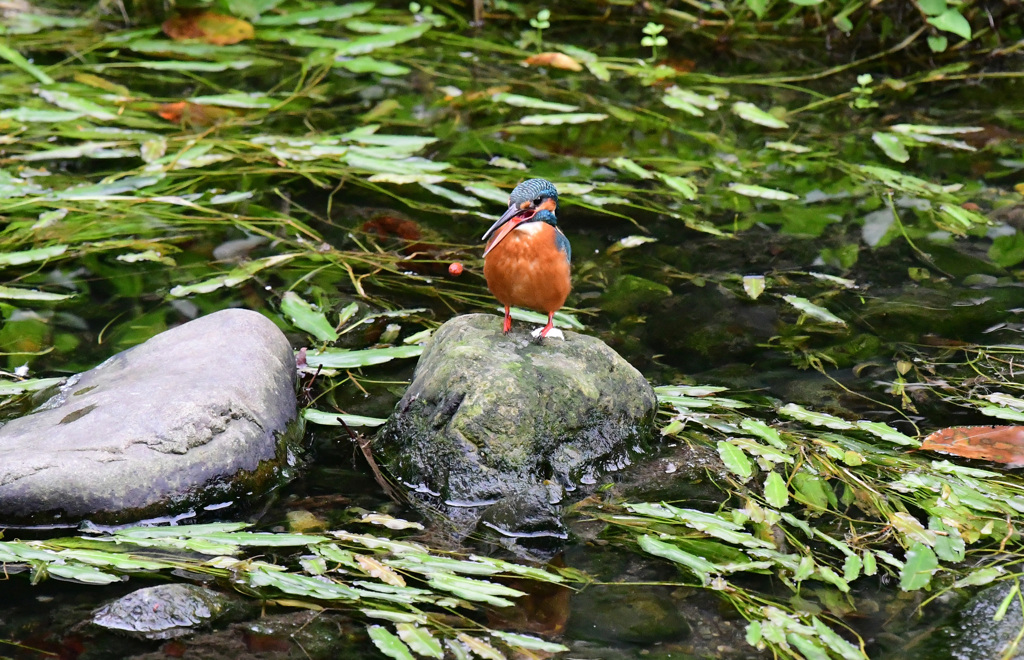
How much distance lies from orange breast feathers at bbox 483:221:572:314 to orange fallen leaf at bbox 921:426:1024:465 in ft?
5.33

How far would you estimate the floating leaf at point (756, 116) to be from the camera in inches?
287

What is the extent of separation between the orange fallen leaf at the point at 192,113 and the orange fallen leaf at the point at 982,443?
494 cm

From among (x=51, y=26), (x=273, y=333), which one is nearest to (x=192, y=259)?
(x=273, y=333)

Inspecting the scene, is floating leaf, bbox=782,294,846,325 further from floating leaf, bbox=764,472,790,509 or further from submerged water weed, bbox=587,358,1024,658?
floating leaf, bbox=764,472,790,509

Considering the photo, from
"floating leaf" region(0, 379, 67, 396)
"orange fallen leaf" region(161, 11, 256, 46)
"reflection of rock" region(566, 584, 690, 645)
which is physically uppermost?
"orange fallen leaf" region(161, 11, 256, 46)

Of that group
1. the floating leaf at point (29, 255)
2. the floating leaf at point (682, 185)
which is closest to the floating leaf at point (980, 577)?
the floating leaf at point (682, 185)

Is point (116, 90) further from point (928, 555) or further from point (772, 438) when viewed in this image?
point (928, 555)

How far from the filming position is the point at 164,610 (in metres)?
3.09

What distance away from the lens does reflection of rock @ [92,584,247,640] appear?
3055 mm

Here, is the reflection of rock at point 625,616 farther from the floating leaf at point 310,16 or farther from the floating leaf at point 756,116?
the floating leaf at point 310,16

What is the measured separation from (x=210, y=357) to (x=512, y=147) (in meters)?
3.43

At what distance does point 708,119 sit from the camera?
7742 mm

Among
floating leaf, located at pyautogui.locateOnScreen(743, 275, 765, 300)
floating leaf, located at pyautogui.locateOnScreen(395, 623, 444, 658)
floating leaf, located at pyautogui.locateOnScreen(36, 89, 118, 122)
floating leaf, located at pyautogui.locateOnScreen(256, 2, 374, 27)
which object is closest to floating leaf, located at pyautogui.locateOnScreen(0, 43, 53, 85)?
floating leaf, located at pyautogui.locateOnScreen(36, 89, 118, 122)

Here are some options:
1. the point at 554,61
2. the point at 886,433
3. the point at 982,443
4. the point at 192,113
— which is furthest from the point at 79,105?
the point at 982,443
